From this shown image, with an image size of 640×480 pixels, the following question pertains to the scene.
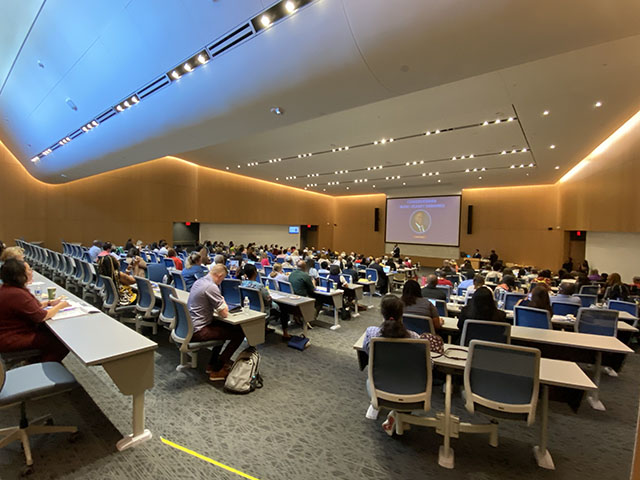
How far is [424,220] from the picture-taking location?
774 inches

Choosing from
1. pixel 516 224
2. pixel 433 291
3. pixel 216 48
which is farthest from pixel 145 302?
pixel 516 224

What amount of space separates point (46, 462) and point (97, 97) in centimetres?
659

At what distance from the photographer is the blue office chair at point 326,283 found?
6296 mm

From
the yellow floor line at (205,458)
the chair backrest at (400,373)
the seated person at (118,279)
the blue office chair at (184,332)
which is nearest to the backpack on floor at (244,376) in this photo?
the blue office chair at (184,332)

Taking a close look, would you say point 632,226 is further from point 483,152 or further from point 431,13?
point 431,13

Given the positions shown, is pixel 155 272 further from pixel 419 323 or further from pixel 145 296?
pixel 419 323

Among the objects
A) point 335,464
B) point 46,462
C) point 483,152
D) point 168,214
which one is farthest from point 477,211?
point 46,462

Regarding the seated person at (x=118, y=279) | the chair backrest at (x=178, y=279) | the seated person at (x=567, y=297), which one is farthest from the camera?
the chair backrest at (x=178, y=279)

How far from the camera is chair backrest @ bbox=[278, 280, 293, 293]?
5707 mm

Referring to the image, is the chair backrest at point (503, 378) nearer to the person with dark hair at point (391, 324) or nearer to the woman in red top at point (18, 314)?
the person with dark hair at point (391, 324)

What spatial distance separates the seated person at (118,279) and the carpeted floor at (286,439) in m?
1.52

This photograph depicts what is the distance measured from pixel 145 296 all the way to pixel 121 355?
2.74m

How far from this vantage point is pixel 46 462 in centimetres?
224

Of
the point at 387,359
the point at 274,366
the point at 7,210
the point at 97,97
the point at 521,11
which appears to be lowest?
the point at 274,366
